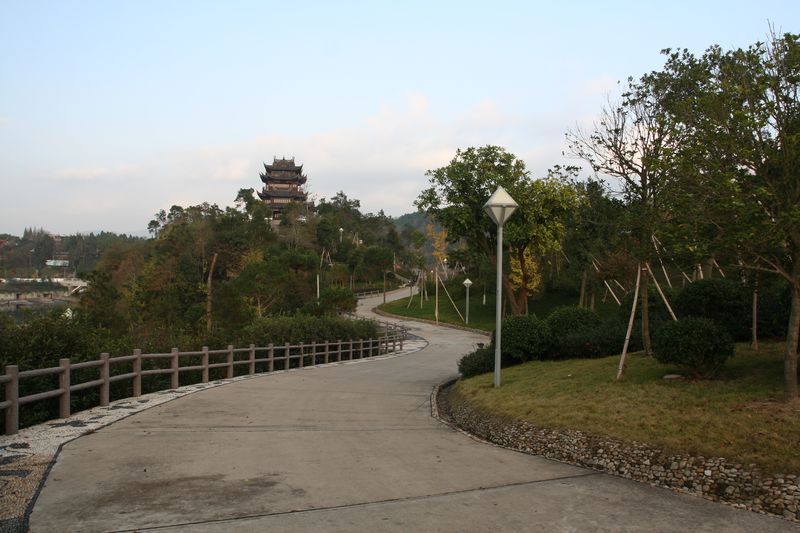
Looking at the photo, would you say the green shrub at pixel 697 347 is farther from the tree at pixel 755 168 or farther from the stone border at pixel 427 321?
the stone border at pixel 427 321

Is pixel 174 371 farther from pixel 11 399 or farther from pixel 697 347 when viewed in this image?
pixel 697 347

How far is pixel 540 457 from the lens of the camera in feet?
27.4

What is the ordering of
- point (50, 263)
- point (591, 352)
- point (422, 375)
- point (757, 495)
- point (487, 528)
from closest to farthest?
point (487, 528)
point (757, 495)
point (591, 352)
point (422, 375)
point (50, 263)

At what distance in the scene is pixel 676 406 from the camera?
28.2 ft

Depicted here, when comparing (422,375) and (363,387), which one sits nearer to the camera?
(363,387)

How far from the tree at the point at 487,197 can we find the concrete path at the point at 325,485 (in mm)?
14791

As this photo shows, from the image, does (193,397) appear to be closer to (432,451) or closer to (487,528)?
(432,451)

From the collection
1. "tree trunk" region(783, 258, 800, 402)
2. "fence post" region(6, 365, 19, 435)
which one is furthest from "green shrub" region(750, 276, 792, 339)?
"fence post" region(6, 365, 19, 435)

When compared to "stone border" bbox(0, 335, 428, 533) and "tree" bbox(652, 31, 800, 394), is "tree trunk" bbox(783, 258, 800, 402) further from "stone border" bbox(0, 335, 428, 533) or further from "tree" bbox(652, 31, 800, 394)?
"stone border" bbox(0, 335, 428, 533)

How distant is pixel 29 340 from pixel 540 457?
27.4 feet

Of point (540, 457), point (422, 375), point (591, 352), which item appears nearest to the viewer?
point (540, 457)

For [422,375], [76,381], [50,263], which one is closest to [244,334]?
[422,375]

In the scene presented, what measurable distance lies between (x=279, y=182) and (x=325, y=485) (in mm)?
129318

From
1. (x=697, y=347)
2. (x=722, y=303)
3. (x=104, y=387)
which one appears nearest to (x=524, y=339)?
(x=722, y=303)
